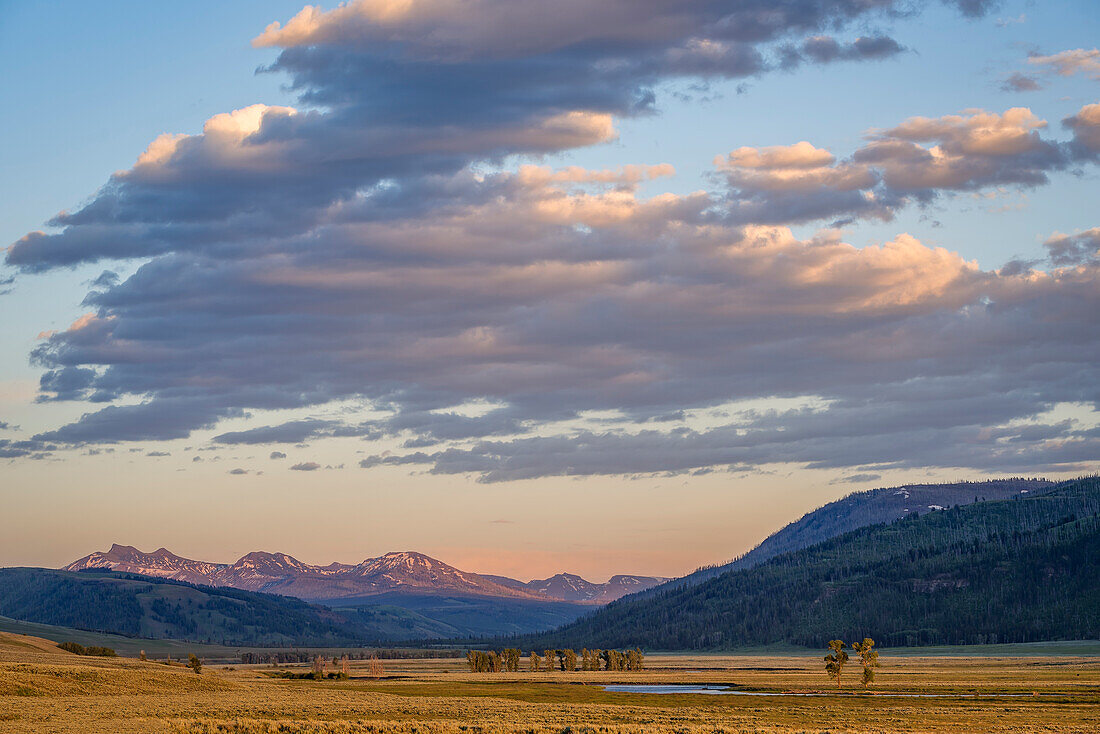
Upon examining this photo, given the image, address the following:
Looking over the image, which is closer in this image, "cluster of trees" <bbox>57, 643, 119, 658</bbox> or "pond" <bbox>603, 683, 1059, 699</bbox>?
"pond" <bbox>603, 683, 1059, 699</bbox>

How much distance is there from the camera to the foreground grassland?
70.2m

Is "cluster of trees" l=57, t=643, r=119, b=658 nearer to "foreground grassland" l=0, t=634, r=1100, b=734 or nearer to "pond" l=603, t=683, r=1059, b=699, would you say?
"foreground grassland" l=0, t=634, r=1100, b=734

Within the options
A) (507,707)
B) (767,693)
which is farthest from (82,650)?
(767,693)

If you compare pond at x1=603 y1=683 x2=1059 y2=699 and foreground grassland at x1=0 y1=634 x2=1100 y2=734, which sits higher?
foreground grassland at x1=0 y1=634 x2=1100 y2=734

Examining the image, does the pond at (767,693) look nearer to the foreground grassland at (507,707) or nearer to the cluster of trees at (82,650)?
the foreground grassland at (507,707)

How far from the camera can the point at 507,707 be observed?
9419cm

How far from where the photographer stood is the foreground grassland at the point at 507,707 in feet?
230

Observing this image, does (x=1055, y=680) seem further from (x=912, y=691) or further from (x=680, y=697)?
(x=680, y=697)

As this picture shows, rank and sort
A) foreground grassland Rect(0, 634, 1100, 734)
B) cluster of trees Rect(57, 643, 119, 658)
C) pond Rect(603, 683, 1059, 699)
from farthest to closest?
1. cluster of trees Rect(57, 643, 119, 658)
2. pond Rect(603, 683, 1059, 699)
3. foreground grassland Rect(0, 634, 1100, 734)

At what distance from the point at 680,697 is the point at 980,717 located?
4079cm

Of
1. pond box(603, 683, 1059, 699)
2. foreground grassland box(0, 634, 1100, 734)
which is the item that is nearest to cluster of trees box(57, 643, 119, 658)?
foreground grassland box(0, 634, 1100, 734)

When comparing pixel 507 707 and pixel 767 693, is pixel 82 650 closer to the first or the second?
pixel 507 707

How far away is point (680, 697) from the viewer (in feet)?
375

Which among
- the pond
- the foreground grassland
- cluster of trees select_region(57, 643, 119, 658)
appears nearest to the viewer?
the foreground grassland
